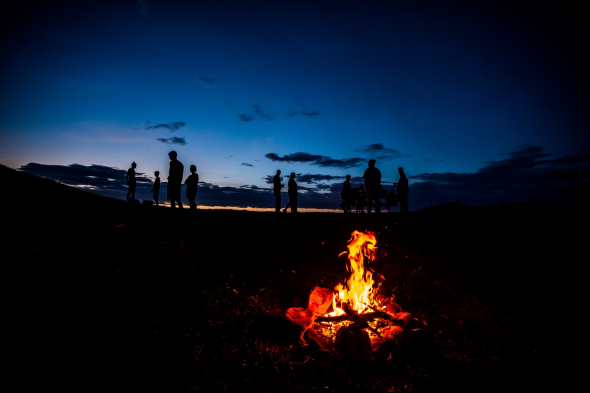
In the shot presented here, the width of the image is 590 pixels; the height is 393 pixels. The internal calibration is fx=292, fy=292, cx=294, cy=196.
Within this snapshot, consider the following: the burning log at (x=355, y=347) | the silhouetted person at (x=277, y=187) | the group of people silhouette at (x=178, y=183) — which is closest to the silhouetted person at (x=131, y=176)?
the group of people silhouette at (x=178, y=183)

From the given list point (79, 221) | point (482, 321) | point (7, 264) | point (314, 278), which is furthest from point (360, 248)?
point (79, 221)

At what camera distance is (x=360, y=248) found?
4875 millimetres

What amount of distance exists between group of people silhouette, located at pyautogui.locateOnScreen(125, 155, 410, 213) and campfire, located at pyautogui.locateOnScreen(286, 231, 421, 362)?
8.70 metres

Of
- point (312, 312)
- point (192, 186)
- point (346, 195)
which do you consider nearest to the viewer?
point (312, 312)

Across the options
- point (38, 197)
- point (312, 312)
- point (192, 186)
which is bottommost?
point (312, 312)

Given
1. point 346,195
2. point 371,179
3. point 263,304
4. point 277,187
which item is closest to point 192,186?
point 277,187

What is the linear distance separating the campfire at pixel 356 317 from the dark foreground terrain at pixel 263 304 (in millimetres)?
161

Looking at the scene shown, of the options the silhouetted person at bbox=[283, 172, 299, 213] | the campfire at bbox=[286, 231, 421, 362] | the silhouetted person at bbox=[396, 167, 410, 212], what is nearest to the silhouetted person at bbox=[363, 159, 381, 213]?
the silhouetted person at bbox=[396, 167, 410, 212]

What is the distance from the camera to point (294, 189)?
15.7 metres

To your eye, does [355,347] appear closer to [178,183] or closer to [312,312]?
[312,312]

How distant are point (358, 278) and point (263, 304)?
1715 millimetres

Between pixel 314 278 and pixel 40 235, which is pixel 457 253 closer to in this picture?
pixel 314 278

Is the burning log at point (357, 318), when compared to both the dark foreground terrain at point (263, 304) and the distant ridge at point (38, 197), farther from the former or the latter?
the distant ridge at point (38, 197)

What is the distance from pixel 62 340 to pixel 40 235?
17.0 feet
